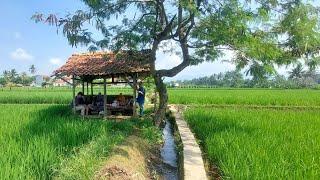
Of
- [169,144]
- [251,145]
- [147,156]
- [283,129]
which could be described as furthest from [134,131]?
[251,145]

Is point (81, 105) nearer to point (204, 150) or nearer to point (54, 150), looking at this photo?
point (204, 150)

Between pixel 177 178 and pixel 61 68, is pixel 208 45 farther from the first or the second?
pixel 61 68

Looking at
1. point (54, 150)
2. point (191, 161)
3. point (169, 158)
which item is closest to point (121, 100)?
point (169, 158)

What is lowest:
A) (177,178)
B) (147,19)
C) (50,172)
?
(177,178)

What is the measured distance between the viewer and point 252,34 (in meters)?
10.4

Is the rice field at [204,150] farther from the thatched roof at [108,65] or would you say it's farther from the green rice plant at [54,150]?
the thatched roof at [108,65]

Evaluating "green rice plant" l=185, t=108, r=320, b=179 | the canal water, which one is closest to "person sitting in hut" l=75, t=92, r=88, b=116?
the canal water

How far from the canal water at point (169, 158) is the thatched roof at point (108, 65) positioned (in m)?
2.40

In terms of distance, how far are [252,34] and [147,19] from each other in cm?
296

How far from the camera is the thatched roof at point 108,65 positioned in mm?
12680

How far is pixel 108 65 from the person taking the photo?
15.0 m

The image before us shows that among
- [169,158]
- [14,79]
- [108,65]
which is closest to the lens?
[169,158]

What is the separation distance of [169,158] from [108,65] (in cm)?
620

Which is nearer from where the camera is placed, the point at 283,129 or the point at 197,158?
the point at 197,158
